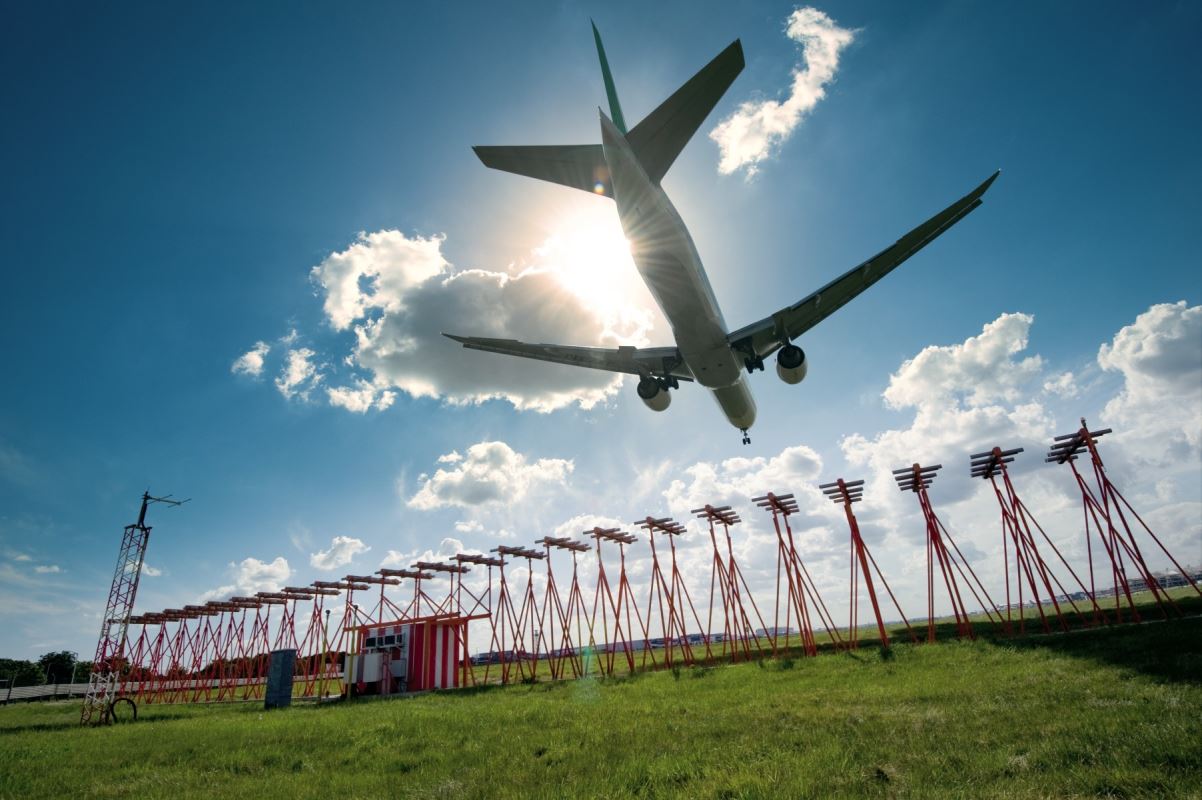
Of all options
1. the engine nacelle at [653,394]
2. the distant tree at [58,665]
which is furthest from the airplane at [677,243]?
the distant tree at [58,665]

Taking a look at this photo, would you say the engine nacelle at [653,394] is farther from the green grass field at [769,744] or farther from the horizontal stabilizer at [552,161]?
the green grass field at [769,744]

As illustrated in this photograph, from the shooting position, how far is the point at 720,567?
29.0 meters

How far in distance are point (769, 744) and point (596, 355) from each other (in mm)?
15563

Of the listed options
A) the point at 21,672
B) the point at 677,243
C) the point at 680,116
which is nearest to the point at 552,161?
the point at 680,116

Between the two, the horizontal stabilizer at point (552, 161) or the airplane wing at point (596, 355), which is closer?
the horizontal stabilizer at point (552, 161)

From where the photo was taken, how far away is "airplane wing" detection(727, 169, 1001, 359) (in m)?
15.5

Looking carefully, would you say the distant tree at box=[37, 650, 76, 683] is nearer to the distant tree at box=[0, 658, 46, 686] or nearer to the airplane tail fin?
the distant tree at box=[0, 658, 46, 686]

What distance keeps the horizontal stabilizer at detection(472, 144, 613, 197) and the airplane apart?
0.10ft

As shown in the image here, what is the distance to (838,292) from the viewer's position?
59.9 ft

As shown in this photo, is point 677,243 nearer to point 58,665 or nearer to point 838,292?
point 838,292

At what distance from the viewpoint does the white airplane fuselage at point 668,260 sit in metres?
16.3

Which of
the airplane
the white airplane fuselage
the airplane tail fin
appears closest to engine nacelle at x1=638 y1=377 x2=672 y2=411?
the airplane

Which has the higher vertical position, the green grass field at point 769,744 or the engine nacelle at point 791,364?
the engine nacelle at point 791,364

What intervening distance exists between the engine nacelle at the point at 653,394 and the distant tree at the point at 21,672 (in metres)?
101
